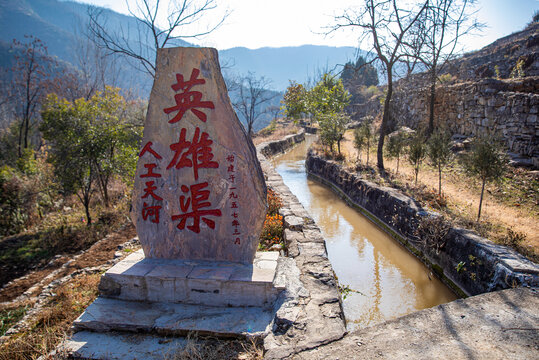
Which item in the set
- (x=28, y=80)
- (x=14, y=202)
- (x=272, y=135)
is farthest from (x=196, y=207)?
(x=272, y=135)

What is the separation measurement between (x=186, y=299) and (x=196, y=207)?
1041 mm

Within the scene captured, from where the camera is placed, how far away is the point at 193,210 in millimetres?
3717

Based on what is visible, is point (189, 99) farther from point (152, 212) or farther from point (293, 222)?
point (293, 222)

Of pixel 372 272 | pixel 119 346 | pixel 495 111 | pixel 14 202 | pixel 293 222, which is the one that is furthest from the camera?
pixel 495 111

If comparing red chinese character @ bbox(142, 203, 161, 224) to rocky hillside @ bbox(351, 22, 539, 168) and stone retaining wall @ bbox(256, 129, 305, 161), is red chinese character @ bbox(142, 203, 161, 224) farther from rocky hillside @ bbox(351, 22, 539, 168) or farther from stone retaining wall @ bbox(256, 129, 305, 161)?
stone retaining wall @ bbox(256, 129, 305, 161)

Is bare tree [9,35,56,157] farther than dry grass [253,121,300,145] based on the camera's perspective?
No

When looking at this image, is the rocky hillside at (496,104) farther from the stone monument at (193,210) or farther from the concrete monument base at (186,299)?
the concrete monument base at (186,299)

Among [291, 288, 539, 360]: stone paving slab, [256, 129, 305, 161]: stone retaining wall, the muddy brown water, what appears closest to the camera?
[291, 288, 539, 360]: stone paving slab

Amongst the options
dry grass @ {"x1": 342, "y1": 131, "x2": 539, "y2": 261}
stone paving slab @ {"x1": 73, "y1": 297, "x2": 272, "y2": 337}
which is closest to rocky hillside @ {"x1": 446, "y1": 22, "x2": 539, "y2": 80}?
dry grass @ {"x1": 342, "y1": 131, "x2": 539, "y2": 261}

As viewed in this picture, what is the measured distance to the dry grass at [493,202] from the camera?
16.6ft

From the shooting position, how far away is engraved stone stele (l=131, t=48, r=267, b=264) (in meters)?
3.59

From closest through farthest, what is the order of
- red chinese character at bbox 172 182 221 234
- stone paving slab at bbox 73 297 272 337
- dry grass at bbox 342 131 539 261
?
stone paving slab at bbox 73 297 272 337
red chinese character at bbox 172 182 221 234
dry grass at bbox 342 131 539 261

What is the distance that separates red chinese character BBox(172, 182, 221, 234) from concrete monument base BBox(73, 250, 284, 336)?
47 centimetres

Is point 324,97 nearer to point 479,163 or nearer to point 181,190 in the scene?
point 479,163
